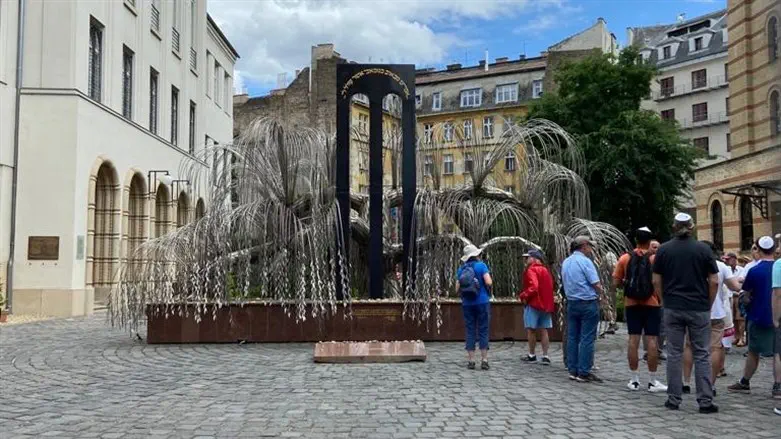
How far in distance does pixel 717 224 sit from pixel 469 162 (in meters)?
22.4

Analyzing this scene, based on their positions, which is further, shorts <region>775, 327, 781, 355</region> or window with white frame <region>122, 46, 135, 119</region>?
window with white frame <region>122, 46, 135, 119</region>

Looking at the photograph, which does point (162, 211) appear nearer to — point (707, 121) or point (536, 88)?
point (536, 88)

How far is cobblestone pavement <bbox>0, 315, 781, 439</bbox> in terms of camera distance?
651 centimetres

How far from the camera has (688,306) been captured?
291 inches

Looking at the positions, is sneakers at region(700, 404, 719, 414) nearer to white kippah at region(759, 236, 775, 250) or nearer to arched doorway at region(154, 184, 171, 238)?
white kippah at region(759, 236, 775, 250)

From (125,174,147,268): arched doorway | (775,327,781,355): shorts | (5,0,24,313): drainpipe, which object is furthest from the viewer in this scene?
(125,174,147,268): arched doorway

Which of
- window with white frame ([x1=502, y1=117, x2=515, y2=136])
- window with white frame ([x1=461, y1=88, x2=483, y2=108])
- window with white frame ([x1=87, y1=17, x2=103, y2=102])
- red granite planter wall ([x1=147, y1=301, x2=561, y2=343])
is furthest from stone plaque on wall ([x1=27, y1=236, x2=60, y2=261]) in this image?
window with white frame ([x1=461, y1=88, x2=483, y2=108])

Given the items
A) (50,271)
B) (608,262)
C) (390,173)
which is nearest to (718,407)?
(608,262)

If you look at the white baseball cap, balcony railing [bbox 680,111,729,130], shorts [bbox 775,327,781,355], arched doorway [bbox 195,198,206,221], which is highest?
balcony railing [bbox 680,111,729,130]

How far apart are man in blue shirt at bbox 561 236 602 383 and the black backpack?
46cm

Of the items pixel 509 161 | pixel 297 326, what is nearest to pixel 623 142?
pixel 509 161

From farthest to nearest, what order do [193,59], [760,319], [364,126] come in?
1. [193,59]
2. [364,126]
3. [760,319]

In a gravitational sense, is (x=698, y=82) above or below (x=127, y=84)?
above

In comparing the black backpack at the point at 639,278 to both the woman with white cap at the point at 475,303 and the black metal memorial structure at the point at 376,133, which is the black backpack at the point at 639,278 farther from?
the black metal memorial structure at the point at 376,133
